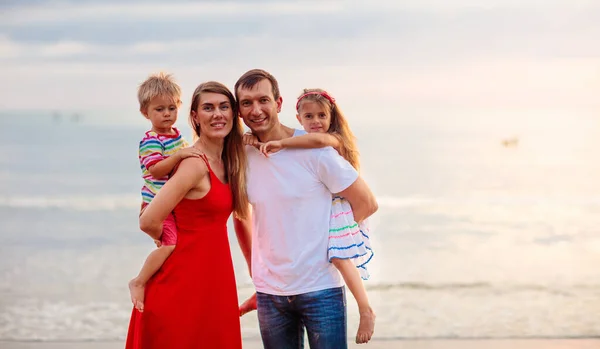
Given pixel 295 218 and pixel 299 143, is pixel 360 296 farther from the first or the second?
pixel 299 143

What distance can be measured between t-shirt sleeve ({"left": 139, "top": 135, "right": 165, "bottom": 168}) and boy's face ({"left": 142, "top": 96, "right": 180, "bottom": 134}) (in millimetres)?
80

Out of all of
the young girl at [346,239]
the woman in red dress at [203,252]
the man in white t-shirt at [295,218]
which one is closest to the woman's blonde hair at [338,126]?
the young girl at [346,239]

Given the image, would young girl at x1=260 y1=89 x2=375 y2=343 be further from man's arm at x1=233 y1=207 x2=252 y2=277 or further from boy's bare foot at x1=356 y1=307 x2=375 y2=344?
man's arm at x1=233 y1=207 x2=252 y2=277

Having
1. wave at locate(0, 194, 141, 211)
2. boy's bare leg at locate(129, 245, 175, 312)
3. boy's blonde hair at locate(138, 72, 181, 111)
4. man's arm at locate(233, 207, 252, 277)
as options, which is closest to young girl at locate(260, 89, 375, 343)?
man's arm at locate(233, 207, 252, 277)

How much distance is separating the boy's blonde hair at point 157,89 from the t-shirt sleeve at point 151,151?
0.18m

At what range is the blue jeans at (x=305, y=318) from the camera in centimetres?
302

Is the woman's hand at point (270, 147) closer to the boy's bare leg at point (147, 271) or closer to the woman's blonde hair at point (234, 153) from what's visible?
the woman's blonde hair at point (234, 153)

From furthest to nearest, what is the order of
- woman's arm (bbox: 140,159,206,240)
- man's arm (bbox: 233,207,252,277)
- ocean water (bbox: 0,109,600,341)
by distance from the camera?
ocean water (bbox: 0,109,600,341)
man's arm (bbox: 233,207,252,277)
woman's arm (bbox: 140,159,206,240)

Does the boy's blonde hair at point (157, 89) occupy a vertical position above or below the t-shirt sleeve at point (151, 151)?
above

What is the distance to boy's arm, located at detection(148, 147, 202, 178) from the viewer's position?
297 centimetres

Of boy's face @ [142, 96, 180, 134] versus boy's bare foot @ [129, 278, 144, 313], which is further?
boy's face @ [142, 96, 180, 134]

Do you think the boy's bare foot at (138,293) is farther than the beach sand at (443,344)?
No

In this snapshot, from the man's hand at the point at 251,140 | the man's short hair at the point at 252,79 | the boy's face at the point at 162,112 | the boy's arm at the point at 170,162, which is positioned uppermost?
the man's short hair at the point at 252,79

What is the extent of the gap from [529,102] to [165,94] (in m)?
25.2
